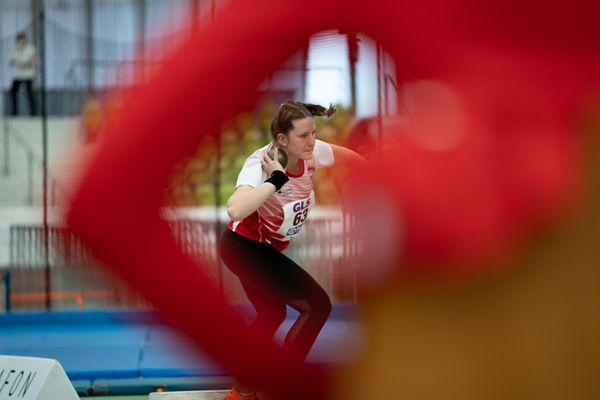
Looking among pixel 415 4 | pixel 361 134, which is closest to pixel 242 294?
pixel 361 134

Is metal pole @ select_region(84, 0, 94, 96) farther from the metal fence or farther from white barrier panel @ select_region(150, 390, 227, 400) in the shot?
the metal fence

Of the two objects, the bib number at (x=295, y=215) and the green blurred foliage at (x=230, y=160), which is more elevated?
the green blurred foliage at (x=230, y=160)

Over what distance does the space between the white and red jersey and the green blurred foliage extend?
2cm

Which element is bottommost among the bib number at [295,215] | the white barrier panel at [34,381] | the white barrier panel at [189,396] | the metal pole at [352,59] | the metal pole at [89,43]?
the white barrier panel at [189,396]

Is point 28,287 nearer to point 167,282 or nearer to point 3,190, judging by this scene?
point 3,190

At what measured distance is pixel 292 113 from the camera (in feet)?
5.57

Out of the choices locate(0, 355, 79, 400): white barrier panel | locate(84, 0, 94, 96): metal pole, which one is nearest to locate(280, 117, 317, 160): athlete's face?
locate(0, 355, 79, 400): white barrier panel

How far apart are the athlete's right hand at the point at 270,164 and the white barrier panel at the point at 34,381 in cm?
108

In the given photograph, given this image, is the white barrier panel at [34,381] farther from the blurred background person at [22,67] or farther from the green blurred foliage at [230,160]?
the blurred background person at [22,67]

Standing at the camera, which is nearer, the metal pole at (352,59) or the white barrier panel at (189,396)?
the metal pole at (352,59)

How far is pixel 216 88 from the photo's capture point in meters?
1.31

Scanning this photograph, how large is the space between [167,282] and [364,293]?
1.11ft

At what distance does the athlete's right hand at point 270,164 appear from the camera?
1751mm

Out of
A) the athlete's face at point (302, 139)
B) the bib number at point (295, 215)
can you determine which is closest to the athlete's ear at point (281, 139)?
the athlete's face at point (302, 139)
